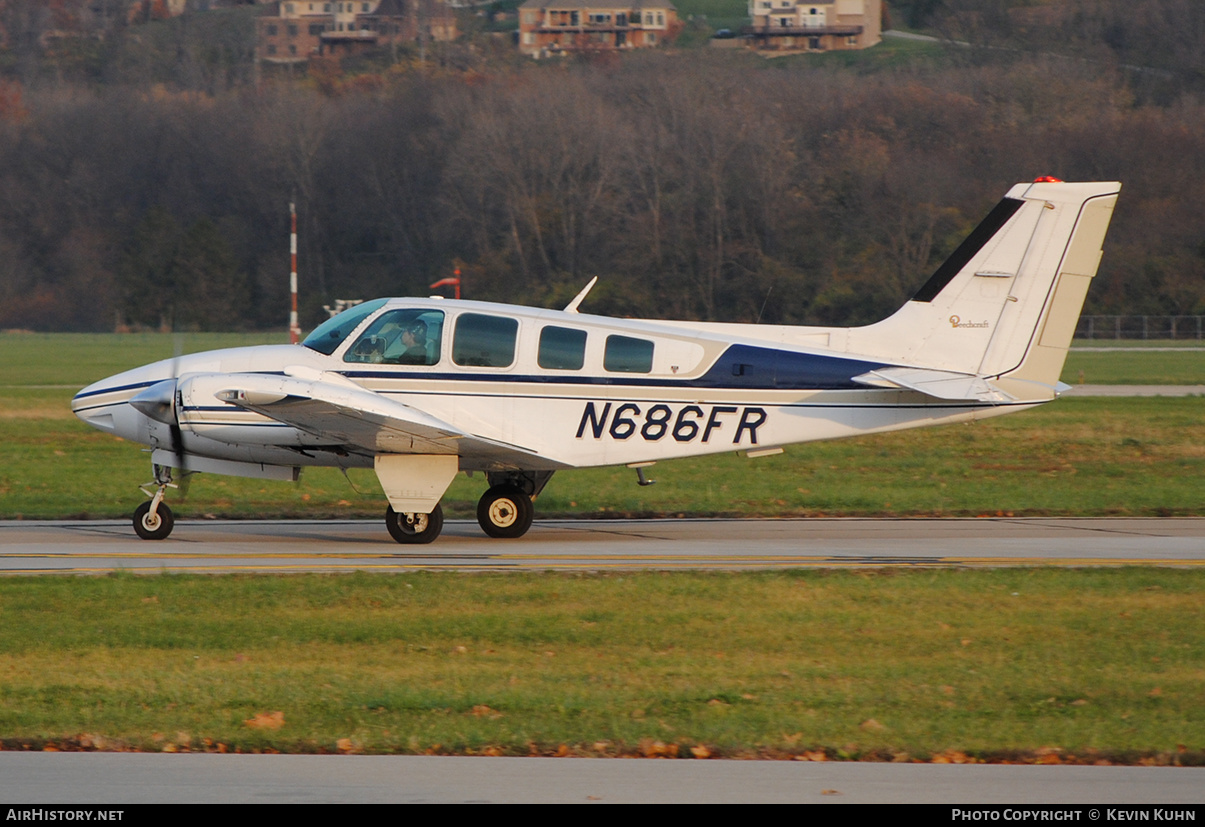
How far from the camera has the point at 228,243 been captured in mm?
81250

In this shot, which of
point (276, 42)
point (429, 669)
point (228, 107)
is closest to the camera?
point (429, 669)

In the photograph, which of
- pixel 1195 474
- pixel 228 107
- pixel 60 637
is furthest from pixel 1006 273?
pixel 228 107

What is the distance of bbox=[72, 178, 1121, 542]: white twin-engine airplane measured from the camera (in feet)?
46.8

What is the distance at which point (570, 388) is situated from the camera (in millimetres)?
14305

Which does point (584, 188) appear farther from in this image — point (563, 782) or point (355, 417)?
point (563, 782)

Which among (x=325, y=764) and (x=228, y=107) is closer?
(x=325, y=764)

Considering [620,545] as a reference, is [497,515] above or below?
above

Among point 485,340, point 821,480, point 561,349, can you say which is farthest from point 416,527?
point 821,480

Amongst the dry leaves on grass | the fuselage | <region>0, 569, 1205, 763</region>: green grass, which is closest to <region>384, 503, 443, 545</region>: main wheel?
the fuselage

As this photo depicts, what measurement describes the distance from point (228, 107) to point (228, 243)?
22.2 meters

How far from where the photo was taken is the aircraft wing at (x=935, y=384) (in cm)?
1427

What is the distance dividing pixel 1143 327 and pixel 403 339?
5888cm

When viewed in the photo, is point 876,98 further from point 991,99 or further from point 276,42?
point 276,42

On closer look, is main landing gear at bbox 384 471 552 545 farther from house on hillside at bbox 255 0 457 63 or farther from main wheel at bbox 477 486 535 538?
house on hillside at bbox 255 0 457 63
